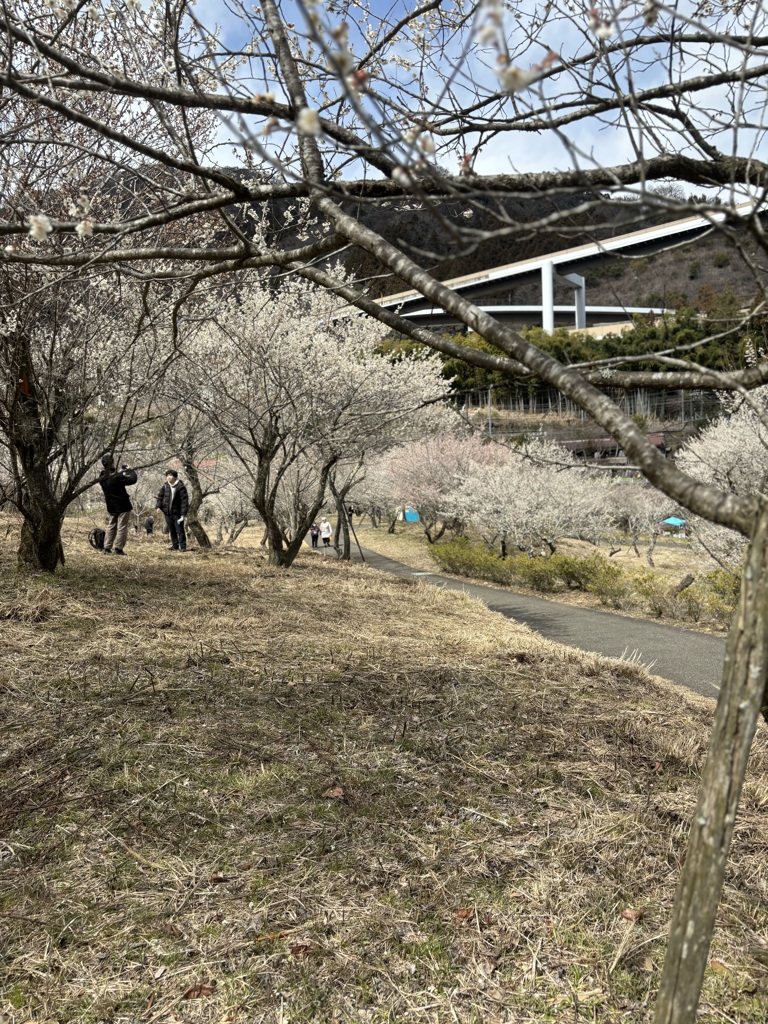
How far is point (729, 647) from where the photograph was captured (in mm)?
1330

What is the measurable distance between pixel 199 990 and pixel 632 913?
1481mm

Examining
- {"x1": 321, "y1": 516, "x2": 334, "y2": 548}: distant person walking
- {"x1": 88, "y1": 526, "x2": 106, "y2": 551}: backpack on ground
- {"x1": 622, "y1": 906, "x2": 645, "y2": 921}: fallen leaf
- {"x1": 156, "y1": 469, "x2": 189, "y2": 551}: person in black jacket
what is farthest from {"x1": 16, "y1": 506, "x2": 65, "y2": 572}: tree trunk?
{"x1": 321, "y1": 516, "x2": 334, "y2": 548}: distant person walking

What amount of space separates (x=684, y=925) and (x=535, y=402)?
172 feet

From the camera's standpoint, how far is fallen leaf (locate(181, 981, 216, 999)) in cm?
199

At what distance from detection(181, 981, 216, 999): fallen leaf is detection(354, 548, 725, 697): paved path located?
5.86m

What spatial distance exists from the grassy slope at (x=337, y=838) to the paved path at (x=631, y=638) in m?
3.42

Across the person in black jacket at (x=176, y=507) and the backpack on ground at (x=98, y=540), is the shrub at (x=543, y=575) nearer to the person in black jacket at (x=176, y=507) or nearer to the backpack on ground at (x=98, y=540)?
the person in black jacket at (x=176, y=507)

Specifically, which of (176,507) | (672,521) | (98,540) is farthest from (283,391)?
(672,521)

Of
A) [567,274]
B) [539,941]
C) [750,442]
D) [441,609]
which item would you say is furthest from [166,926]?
[567,274]

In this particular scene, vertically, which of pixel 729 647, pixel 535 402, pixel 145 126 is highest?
pixel 535 402

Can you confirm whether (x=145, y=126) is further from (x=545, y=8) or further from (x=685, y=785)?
(x=685, y=785)

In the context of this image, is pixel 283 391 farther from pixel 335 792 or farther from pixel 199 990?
pixel 199 990

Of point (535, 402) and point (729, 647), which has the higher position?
point (535, 402)

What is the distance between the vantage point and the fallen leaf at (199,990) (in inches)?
78.3
